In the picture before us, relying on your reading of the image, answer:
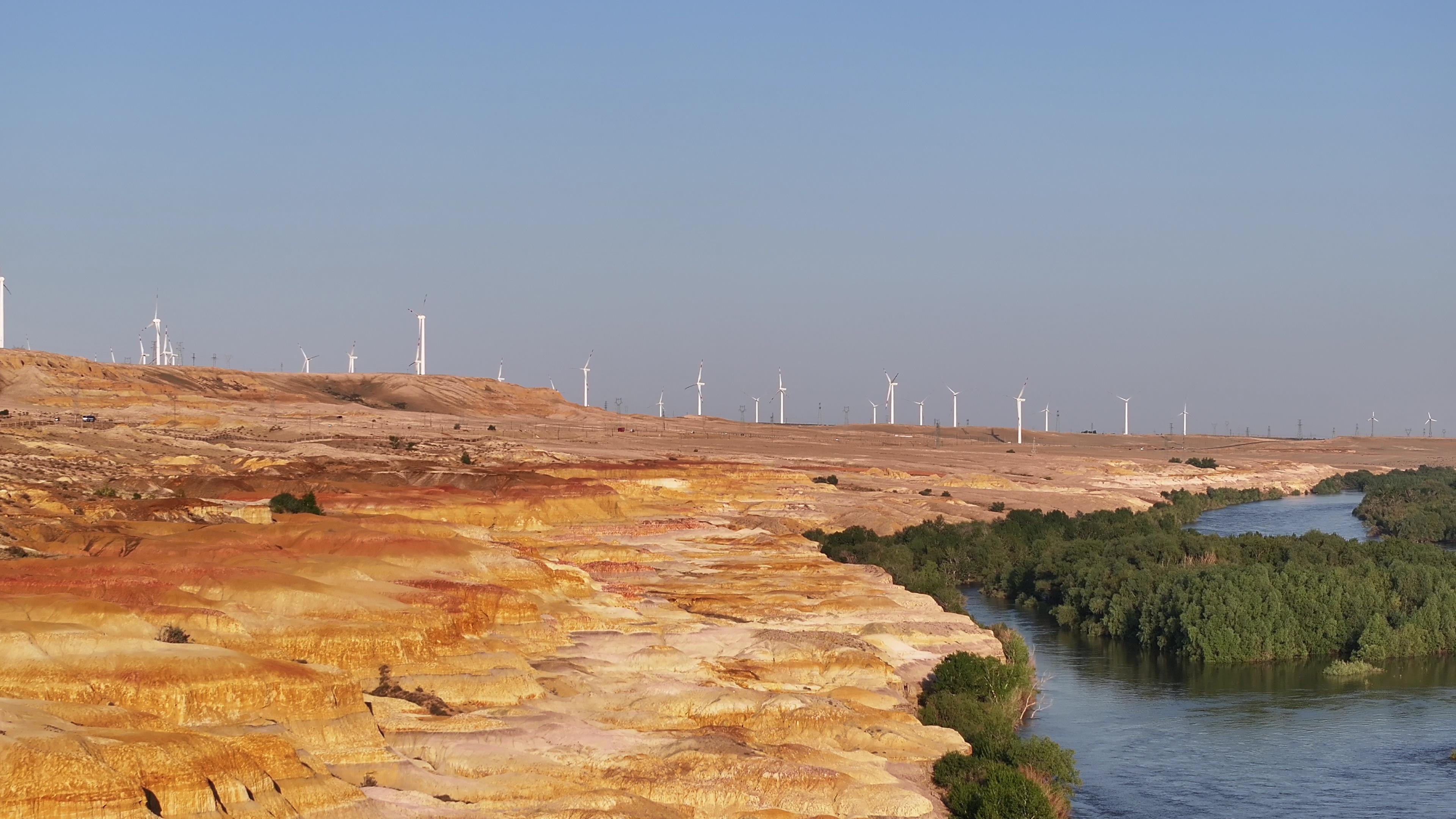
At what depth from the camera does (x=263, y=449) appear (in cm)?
11219

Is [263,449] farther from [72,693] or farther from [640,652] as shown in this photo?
[72,693]

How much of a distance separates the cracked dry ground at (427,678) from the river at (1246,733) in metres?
4.36

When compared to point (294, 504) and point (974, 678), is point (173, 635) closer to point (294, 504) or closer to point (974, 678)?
point (974, 678)

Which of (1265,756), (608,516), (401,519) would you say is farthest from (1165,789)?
(608,516)

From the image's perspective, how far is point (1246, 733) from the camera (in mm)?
40531

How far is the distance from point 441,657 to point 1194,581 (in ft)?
109

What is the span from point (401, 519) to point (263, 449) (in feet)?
196

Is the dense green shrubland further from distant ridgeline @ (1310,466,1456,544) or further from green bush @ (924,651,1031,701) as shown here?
distant ridgeline @ (1310,466,1456,544)

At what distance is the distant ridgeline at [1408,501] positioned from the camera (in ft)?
297

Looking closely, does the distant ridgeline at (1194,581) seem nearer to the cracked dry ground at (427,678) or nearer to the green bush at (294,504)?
the cracked dry ground at (427,678)

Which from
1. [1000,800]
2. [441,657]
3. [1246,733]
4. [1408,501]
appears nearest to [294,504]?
[441,657]

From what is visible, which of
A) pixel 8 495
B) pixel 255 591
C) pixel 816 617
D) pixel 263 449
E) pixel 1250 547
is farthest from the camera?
pixel 263 449

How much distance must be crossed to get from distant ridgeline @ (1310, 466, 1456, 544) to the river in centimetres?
3648

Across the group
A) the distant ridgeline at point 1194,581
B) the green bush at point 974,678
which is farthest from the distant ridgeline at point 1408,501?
the green bush at point 974,678
